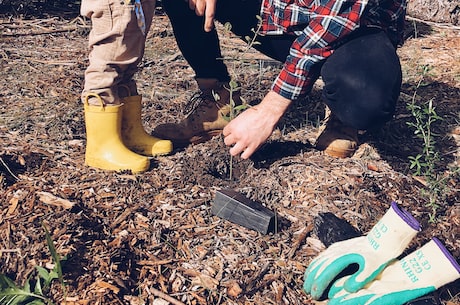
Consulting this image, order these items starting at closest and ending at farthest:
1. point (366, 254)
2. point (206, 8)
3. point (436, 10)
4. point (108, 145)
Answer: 1. point (366, 254)
2. point (206, 8)
3. point (108, 145)
4. point (436, 10)

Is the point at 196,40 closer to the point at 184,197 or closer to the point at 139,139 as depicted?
the point at 139,139

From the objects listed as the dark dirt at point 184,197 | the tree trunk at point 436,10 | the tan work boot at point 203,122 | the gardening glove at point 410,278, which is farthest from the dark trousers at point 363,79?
the tree trunk at point 436,10

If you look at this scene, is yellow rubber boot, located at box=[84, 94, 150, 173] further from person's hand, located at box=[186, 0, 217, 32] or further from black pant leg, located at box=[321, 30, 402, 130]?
black pant leg, located at box=[321, 30, 402, 130]

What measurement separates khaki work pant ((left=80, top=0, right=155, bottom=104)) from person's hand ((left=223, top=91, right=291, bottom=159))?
0.53 metres

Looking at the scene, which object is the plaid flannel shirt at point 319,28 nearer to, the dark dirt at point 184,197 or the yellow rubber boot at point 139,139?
the dark dirt at point 184,197

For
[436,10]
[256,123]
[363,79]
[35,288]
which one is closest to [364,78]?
[363,79]

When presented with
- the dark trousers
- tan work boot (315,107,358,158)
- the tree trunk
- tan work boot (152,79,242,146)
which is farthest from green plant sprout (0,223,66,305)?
the tree trunk

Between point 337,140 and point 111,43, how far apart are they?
1198 millimetres

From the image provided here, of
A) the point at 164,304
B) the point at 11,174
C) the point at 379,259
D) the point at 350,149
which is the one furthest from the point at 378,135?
the point at 11,174

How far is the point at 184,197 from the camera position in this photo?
2.48m

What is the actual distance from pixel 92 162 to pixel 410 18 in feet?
11.1

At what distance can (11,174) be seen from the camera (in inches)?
98.7

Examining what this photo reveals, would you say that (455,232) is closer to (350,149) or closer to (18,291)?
(350,149)

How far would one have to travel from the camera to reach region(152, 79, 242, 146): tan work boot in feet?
9.52
